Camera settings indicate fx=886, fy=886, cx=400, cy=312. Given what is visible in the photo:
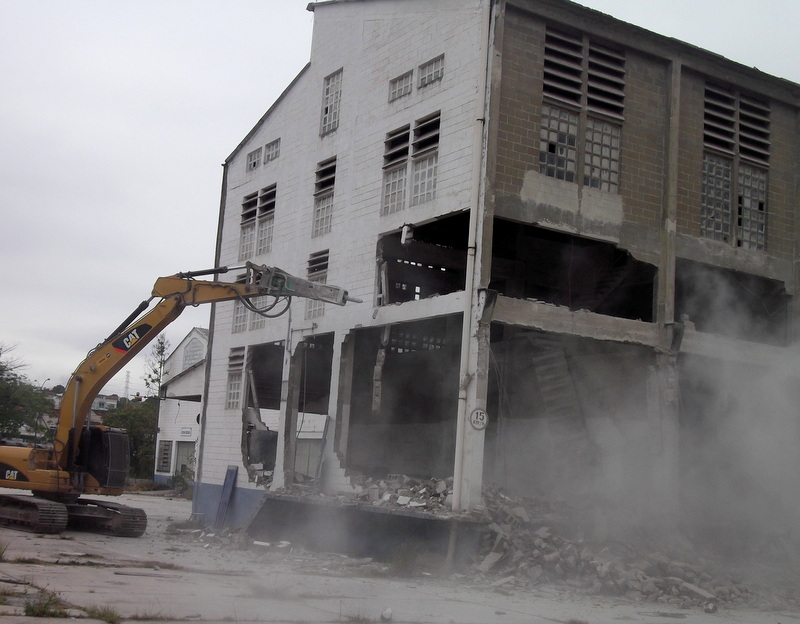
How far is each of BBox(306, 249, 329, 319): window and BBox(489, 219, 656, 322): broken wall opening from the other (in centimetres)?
420

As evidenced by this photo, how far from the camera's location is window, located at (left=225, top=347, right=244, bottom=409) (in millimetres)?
24844

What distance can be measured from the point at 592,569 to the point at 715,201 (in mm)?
9370

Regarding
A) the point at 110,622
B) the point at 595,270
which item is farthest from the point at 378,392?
the point at 110,622

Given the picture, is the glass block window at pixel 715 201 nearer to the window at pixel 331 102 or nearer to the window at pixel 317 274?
the window at pixel 317 274

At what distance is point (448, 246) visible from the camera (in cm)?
2180

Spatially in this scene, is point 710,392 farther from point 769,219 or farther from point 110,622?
point 110,622

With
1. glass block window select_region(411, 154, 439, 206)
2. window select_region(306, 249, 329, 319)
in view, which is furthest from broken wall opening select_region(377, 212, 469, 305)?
window select_region(306, 249, 329, 319)

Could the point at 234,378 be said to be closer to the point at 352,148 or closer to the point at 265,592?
the point at 352,148

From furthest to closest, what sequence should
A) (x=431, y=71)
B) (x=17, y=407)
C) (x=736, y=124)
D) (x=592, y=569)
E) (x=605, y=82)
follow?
1. (x=17, y=407)
2. (x=736, y=124)
3. (x=431, y=71)
4. (x=605, y=82)
5. (x=592, y=569)

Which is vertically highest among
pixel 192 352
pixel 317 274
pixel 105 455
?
pixel 192 352

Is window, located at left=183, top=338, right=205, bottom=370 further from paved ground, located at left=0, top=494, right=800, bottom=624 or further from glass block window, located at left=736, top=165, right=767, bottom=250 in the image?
glass block window, located at left=736, top=165, right=767, bottom=250

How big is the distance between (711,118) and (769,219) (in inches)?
111

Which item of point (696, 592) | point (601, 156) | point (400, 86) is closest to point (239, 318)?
point (400, 86)

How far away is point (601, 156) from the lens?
61.0ft
